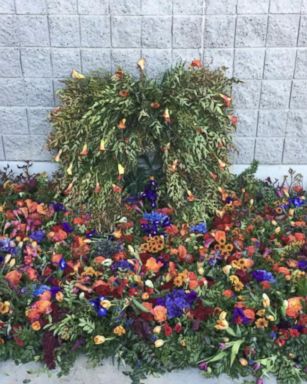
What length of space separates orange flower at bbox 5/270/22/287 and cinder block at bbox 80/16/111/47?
1.43 metres

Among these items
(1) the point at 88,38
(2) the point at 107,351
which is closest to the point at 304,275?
(2) the point at 107,351

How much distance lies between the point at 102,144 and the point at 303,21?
1.41 meters

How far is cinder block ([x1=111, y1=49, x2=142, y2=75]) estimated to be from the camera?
10.5 feet

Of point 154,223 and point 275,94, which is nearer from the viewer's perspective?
point 154,223

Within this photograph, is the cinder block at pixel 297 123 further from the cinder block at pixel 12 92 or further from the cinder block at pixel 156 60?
the cinder block at pixel 12 92

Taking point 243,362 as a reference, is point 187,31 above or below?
above

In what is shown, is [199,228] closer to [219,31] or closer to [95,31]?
[219,31]

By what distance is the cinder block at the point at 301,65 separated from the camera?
3225 millimetres

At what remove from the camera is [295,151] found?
3.54m

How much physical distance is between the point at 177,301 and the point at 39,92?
1656 mm

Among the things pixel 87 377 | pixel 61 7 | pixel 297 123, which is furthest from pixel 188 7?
pixel 87 377

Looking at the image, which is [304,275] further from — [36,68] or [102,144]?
[36,68]

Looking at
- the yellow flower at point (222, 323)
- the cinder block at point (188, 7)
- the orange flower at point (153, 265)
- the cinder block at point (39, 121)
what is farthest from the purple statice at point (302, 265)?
the cinder block at point (39, 121)

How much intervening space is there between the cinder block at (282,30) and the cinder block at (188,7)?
42cm
